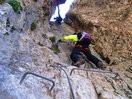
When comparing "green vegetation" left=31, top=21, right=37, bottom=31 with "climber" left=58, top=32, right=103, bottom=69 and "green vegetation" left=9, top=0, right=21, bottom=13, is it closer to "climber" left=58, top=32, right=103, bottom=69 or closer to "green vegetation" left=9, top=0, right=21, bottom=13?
"climber" left=58, top=32, right=103, bottom=69

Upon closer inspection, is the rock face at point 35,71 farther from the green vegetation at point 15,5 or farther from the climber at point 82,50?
the climber at point 82,50

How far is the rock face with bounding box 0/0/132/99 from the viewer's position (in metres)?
7.38

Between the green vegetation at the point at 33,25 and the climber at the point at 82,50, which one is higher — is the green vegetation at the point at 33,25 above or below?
above

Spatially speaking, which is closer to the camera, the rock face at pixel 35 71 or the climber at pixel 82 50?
the rock face at pixel 35 71

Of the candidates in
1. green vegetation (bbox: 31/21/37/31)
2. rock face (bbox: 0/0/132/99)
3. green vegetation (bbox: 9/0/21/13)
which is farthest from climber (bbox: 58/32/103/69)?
green vegetation (bbox: 9/0/21/13)

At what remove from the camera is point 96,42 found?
16.3 m

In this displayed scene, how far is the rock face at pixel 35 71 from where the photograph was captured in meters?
7.38

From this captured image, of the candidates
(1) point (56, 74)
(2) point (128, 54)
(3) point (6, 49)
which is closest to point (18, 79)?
(3) point (6, 49)

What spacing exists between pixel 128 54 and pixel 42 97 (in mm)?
8142

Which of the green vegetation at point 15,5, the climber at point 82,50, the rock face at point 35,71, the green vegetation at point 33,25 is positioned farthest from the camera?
the green vegetation at point 33,25

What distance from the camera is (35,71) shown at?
8.91 m

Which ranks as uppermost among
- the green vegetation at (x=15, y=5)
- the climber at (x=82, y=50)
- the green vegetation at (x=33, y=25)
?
the green vegetation at (x=15, y=5)

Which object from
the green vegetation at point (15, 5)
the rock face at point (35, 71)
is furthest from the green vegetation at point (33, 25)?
the green vegetation at point (15, 5)

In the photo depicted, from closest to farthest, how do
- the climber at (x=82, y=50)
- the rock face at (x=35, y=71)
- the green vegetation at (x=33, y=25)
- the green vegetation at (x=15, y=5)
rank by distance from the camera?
1. the rock face at (x=35, y=71)
2. the green vegetation at (x=15, y=5)
3. the climber at (x=82, y=50)
4. the green vegetation at (x=33, y=25)
